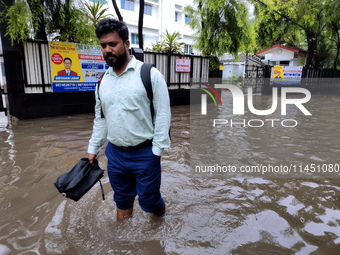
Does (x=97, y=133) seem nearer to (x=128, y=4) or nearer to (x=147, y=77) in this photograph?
(x=147, y=77)

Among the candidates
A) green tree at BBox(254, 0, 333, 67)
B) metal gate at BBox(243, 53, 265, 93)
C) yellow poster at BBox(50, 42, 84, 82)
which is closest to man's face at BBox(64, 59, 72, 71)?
yellow poster at BBox(50, 42, 84, 82)

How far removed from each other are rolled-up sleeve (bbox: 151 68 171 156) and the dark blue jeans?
0.12m

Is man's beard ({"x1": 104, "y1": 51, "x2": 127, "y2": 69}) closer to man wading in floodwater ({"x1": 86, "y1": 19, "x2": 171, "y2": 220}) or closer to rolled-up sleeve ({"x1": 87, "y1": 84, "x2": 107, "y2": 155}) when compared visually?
man wading in floodwater ({"x1": 86, "y1": 19, "x2": 171, "y2": 220})

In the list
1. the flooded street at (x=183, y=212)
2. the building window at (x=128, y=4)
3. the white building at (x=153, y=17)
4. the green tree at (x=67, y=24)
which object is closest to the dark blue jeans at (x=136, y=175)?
the flooded street at (x=183, y=212)

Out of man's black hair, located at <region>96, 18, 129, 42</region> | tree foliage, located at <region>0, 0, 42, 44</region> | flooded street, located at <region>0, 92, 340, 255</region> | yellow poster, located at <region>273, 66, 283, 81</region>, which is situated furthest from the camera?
yellow poster, located at <region>273, 66, 283, 81</region>

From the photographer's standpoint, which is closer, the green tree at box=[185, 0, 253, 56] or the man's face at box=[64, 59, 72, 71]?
the man's face at box=[64, 59, 72, 71]

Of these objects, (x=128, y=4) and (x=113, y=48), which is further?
(x=128, y=4)

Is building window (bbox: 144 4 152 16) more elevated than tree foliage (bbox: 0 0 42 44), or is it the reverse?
building window (bbox: 144 4 152 16)

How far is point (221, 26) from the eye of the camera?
1223 cm

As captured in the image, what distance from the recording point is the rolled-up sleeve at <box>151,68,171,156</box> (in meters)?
2.20

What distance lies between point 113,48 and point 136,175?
111 centimetres

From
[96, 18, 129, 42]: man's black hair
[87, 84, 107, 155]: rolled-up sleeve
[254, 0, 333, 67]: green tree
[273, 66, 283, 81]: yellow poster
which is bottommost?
[87, 84, 107, 155]: rolled-up sleeve

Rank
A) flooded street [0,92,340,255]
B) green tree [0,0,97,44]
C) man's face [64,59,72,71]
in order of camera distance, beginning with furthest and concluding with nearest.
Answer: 1. man's face [64,59,72,71]
2. green tree [0,0,97,44]
3. flooded street [0,92,340,255]

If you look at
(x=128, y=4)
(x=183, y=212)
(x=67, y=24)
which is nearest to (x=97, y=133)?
(x=183, y=212)
